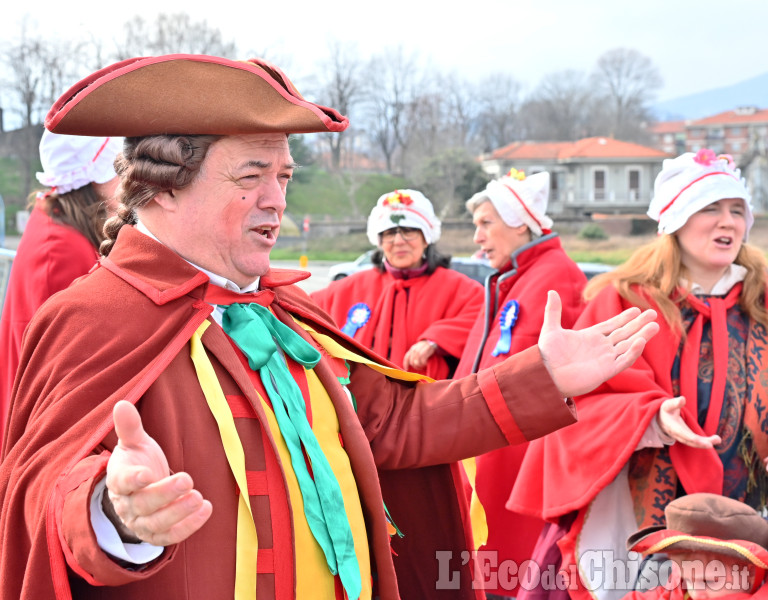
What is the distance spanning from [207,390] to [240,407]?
0.31 ft

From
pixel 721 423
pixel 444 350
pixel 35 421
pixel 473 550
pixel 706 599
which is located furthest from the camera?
pixel 444 350

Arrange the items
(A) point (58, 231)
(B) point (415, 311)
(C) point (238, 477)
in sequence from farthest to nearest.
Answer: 1. (B) point (415, 311)
2. (A) point (58, 231)
3. (C) point (238, 477)

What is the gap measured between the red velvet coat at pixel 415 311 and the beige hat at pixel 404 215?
0.29m

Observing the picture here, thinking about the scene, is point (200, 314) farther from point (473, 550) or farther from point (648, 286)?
point (648, 286)

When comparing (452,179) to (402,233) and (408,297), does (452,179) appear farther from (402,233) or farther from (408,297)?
(408,297)

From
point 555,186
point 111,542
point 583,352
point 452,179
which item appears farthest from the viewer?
point 555,186

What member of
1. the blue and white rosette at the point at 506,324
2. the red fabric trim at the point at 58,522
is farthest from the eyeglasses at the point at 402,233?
the red fabric trim at the point at 58,522

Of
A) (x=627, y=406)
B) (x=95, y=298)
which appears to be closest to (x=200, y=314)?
(x=95, y=298)

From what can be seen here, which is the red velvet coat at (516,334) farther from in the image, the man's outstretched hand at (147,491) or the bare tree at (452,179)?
the bare tree at (452,179)

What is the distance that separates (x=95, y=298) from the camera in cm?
193

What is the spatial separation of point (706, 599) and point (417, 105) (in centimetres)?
5506

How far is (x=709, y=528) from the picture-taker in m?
2.92

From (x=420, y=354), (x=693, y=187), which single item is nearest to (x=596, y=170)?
(x=420, y=354)

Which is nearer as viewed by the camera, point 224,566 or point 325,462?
point 224,566
